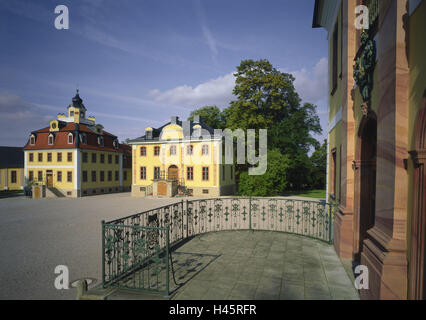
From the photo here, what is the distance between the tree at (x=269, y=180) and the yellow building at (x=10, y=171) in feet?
118

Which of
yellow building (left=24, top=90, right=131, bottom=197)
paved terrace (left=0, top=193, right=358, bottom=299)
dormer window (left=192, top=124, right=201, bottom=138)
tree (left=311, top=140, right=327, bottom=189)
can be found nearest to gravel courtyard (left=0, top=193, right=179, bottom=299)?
paved terrace (left=0, top=193, right=358, bottom=299)

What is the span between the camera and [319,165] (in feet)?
123

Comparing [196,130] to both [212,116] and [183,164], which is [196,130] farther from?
[212,116]

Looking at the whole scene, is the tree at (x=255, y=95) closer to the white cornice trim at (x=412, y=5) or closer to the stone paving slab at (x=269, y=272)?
the stone paving slab at (x=269, y=272)

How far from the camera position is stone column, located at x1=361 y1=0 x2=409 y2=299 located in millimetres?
3361

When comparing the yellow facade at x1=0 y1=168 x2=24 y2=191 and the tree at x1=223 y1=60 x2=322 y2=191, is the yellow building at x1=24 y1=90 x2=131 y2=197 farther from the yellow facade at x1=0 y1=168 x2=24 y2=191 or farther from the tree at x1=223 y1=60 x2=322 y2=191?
the tree at x1=223 y1=60 x2=322 y2=191

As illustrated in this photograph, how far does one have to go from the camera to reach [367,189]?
5832 mm

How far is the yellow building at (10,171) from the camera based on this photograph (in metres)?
38.6

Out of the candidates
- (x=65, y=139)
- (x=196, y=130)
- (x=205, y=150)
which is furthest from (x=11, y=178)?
(x=205, y=150)

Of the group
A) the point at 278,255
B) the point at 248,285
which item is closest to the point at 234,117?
the point at 278,255

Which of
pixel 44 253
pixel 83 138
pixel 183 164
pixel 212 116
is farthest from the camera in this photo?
pixel 212 116

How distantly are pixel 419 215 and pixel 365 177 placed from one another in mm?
2898

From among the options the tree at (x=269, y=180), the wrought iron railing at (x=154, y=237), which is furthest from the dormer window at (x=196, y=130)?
the wrought iron railing at (x=154, y=237)

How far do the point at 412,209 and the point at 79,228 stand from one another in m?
13.8
